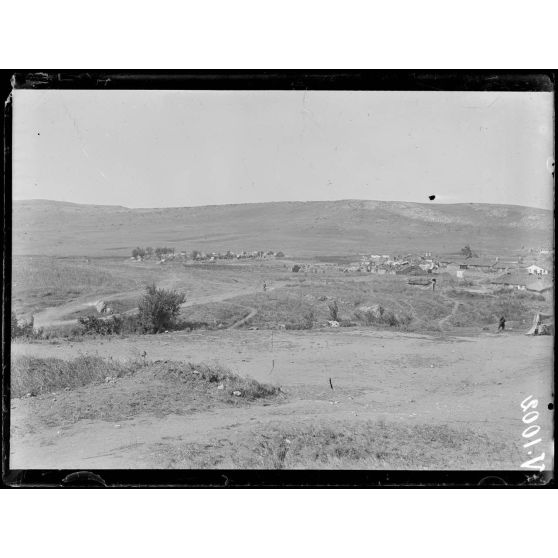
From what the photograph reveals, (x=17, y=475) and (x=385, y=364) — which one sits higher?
(x=385, y=364)

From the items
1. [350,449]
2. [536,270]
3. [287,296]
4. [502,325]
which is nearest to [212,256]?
[287,296]

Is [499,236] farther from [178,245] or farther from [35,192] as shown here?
[35,192]

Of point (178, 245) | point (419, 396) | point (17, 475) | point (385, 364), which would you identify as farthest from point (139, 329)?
point (419, 396)

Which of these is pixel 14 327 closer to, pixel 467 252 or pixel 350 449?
pixel 350 449

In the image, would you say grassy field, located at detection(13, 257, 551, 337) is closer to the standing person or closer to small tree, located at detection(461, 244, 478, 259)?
the standing person

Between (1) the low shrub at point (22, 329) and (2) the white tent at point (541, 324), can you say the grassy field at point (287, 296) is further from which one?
(1) the low shrub at point (22, 329)

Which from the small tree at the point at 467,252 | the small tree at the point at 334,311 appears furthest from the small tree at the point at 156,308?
the small tree at the point at 467,252
